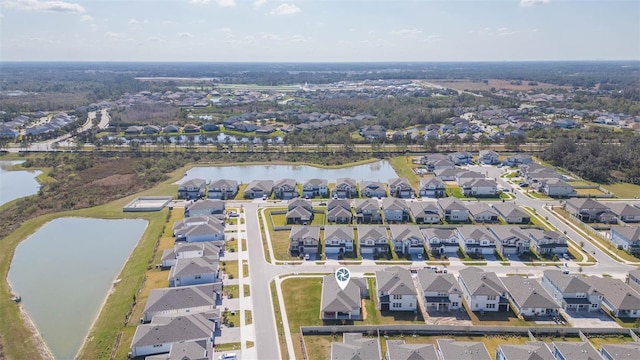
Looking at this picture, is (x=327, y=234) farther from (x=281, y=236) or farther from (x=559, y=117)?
(x=559, y=117)

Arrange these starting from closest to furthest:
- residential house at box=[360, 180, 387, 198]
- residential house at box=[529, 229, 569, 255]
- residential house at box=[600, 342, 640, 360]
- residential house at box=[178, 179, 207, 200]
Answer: residential house at box=[600, 342, 640, 360] < residential house at box=[529, 229, 569, 255] < residential house at box=[360, 180, 387, 198] < residential house at box=[178, 179, 207, 200]

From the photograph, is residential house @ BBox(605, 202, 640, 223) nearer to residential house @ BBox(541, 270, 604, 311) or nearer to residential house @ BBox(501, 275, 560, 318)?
residential house @ BBox(541, 270, 604, 311)

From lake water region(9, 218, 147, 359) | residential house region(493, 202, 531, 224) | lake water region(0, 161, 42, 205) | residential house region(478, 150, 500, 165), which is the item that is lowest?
lake water region(9, 218, 147, 359)

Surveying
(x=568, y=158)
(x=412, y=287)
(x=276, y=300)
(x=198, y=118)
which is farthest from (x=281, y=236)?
(x=198, y=118)

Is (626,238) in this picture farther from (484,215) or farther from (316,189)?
(316,189)

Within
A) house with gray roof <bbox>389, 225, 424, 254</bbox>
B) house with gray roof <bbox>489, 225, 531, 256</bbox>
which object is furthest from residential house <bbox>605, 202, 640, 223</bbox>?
house with gray roof <bbox>389, 225, 424, 254</bbox>

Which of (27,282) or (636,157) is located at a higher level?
(636,157)

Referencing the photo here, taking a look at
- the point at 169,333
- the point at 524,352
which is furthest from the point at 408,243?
the point at 169,333
